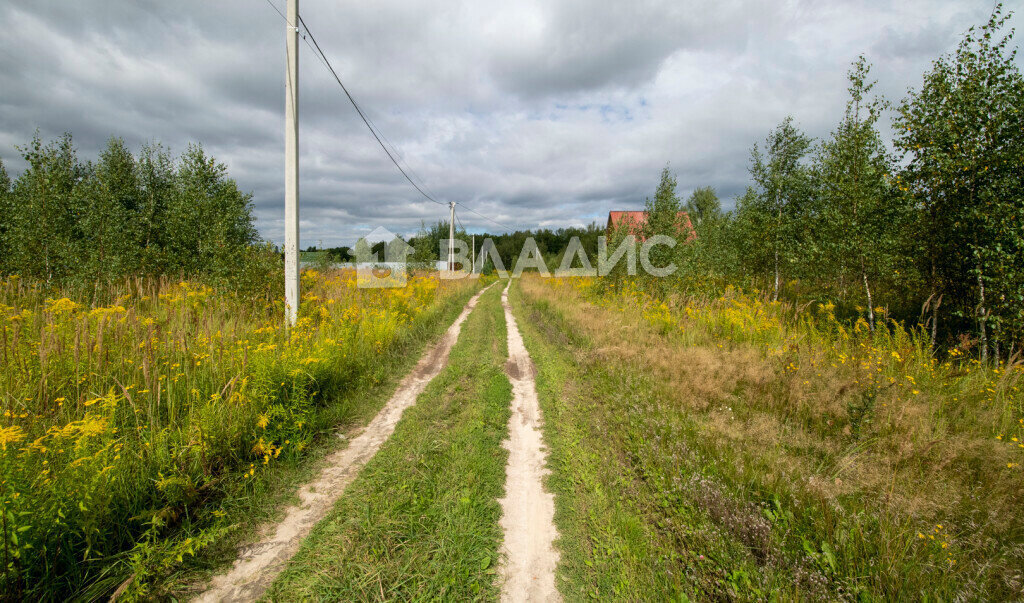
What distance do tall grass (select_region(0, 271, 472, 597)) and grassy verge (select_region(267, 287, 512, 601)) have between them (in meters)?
0.95

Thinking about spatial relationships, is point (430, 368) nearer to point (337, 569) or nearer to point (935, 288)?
point (337, 569)

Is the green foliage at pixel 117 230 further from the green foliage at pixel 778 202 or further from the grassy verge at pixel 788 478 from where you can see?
the green foliage at pixel 778 202

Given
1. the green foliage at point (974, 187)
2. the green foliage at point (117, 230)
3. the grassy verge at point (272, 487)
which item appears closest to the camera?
the grassy verge at point (272, 487)

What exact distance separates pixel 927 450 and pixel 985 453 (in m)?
0.60

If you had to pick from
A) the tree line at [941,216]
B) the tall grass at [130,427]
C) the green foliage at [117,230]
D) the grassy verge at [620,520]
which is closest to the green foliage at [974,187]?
the tree line at [941,216]

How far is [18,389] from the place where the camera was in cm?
331

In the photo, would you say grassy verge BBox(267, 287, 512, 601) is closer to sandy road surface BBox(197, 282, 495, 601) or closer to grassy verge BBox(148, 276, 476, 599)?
sandy road surface BBox(197, 282, 495, 601)

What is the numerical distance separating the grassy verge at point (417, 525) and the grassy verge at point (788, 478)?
2.40 ft

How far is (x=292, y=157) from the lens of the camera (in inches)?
262

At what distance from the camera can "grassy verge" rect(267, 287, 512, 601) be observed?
2436 mm

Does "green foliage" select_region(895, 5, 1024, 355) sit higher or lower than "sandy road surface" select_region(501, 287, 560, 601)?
higher

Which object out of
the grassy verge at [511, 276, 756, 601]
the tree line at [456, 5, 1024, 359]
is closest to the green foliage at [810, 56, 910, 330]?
the tree line at [456, 5, 1024, 359]

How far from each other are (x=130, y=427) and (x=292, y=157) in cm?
523

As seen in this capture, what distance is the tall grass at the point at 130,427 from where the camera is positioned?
7.45ft
